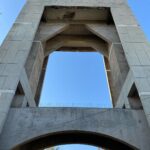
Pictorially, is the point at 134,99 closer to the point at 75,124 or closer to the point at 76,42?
the point at 75,124

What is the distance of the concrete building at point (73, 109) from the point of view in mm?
8484

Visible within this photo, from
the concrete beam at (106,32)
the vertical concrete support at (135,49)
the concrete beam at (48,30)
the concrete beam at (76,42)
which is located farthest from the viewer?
the concrete beam at (76,42)

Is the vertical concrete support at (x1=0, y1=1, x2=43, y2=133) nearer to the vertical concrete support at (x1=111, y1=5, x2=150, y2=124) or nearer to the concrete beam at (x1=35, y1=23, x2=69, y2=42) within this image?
the concrete beam at (x1=35, y1=23, x2=69, y2=42)

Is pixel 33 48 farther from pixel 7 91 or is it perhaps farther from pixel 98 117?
pixel 98 117

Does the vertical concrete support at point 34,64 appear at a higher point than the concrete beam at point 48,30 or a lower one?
lower

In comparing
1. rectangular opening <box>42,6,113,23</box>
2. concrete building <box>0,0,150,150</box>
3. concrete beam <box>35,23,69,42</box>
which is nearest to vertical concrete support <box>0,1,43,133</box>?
concrete building <box>0,0,150,150</box>

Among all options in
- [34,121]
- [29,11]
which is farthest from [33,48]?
[34,121]

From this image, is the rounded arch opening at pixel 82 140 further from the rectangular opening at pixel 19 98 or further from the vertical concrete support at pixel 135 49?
the vertical concrete support at pixel 135 49

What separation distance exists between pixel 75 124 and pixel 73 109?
0.80m

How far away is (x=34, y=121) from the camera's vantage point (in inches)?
346

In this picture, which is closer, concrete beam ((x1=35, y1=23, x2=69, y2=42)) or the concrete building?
the concrete building

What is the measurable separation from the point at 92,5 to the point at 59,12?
9.31ft

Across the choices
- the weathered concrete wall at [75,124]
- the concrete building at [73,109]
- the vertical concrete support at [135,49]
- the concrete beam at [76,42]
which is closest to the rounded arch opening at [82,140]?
the concrete building at [73,109]

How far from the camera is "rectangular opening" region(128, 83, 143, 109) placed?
10.3 metres
